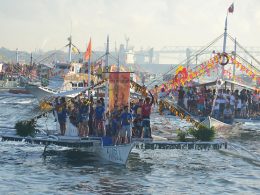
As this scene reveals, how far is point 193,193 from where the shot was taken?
1945 cm

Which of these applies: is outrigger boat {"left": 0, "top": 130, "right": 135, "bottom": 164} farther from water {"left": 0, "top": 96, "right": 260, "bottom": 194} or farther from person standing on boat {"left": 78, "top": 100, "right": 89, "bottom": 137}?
person standing on boat {"left": 78, "top": 100, "right": 89, "bottom": 137}

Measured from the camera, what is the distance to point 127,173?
869 inches

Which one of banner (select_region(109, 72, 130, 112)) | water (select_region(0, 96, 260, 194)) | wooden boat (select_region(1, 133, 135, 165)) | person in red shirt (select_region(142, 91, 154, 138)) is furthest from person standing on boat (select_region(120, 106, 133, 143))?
person in red shirt (select_region(142, 91, 154, 138))

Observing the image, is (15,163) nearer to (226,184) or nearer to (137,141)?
(137,141)

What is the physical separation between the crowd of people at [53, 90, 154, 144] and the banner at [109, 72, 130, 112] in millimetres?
279

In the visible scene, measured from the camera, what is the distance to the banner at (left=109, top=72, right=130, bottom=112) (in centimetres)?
2367

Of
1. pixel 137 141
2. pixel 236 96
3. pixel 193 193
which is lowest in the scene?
pixel 193 193

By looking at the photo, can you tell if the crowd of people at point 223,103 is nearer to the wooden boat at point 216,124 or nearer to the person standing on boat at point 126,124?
the wooden boat at point 216,124

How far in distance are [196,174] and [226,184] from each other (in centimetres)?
194

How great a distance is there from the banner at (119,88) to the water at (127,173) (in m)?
2.81

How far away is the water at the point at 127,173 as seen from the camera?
64.4 feet

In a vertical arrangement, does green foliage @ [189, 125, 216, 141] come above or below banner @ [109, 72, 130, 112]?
below

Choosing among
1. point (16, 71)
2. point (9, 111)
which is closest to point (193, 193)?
point (9, 111)

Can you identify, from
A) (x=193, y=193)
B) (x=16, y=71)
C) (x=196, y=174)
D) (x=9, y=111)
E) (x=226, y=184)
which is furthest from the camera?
(x=16, y=71)
